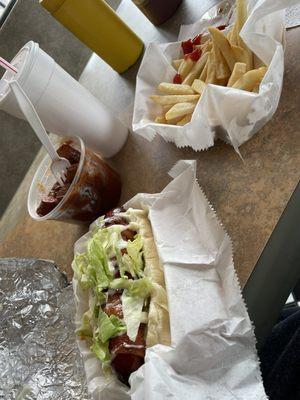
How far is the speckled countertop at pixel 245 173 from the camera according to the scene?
766 mm

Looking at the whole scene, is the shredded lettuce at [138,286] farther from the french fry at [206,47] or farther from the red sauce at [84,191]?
the french fry at [206,47]

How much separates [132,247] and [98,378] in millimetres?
241

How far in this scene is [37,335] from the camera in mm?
938

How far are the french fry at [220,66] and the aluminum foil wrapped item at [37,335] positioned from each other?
0.56 m

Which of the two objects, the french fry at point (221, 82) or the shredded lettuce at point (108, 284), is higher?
the french fry at point (221, 82)

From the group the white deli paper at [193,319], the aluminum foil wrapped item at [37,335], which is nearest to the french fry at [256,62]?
the white deli paper at [193,319]

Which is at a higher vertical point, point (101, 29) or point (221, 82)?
point (101, 29)

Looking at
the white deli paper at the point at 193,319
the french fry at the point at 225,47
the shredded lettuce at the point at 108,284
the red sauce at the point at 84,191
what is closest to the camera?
the white deli paper at the point at 193,319

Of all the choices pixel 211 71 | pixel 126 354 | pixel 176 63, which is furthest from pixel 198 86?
pixel 126 354

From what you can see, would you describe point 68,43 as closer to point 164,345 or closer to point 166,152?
point 166,152

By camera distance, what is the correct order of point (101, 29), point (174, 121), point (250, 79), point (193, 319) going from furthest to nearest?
1. point (101, 29)
2. point (174, 121)
3. point (250, 79)
4. point (193, 319)

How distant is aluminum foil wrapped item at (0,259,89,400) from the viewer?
0.86 meters

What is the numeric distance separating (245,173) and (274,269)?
7.5 inches

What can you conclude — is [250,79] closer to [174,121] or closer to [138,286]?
[174,121]
